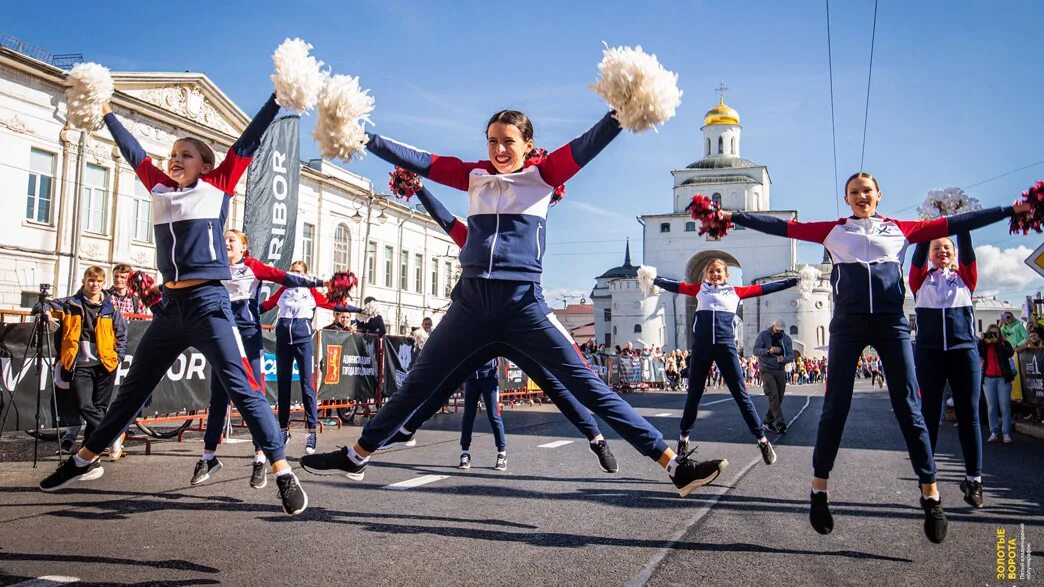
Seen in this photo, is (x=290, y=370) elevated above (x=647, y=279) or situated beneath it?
situated beneath

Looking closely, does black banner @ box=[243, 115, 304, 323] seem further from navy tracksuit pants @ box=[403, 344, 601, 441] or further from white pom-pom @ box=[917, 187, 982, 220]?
white pom-pom @ box=[917, 187, 982, 220]

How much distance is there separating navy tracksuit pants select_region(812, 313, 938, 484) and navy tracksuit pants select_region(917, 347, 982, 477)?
3.84ft

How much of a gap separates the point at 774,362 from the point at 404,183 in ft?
30.1

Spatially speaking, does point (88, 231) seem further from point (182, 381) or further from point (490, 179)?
point (490, 179)

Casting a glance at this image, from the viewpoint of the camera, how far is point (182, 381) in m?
11.2

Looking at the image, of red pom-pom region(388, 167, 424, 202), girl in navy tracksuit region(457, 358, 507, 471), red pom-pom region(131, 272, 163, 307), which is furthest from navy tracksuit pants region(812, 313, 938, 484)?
red pom-pom region(131, 272, 163, 307)

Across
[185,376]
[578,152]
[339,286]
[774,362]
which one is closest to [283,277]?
[339,286]

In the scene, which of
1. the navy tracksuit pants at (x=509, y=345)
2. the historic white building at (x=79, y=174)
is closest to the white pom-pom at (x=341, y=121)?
the navy tracksuit pants at (x=509, y=345)

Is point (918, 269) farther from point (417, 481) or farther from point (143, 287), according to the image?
point (143, 287)

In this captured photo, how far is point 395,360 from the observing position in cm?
1628

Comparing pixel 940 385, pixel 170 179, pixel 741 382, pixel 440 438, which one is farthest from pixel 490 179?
pixel 440 438

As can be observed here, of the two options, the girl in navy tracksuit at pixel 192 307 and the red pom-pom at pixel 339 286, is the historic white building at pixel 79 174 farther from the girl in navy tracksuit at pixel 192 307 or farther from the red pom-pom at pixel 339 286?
the girl in navy tracksuit at pixel 192 307

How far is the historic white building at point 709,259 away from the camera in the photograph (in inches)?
3226

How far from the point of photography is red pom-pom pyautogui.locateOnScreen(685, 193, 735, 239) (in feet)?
20.1
